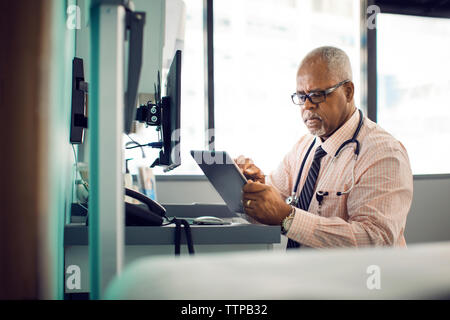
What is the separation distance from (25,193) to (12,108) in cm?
9

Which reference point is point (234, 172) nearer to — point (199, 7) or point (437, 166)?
point (199, 7)

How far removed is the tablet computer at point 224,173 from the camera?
1146 millimetres

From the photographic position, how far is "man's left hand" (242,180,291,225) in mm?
1230

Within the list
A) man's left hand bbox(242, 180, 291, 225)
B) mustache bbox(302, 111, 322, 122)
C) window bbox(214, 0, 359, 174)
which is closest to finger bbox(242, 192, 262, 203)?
man's left hand bbox(242, 180, 291, 225)

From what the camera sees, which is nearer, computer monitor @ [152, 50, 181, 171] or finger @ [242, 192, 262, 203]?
computer monitor @ [152, 50, 181, 171]

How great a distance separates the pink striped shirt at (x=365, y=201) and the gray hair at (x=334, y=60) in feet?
0.83

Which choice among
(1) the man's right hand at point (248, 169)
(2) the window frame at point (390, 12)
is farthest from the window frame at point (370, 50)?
(1) the man's right hand at point (248, 169)

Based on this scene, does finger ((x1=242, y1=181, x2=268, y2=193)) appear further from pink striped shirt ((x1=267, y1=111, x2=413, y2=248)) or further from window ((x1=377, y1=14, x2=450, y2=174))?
window ((x1=377, y1=14, x2=450, y2=174))

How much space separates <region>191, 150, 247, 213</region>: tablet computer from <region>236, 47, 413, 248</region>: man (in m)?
0.05

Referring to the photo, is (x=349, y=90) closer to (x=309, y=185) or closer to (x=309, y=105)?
(x=309, y=105)

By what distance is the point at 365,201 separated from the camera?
125 centimetres

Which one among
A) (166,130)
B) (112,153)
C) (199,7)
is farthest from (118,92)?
(199,7)

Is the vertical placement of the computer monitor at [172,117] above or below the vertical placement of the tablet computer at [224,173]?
above

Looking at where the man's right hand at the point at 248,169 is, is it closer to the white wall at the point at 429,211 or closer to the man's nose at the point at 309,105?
the man's nose at the point at 309,105
